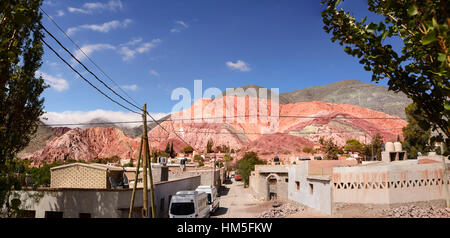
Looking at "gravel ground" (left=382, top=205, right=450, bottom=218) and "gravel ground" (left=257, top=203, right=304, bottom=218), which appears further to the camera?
"gravel ground" (left=257, top=203, right=304, bottom=218)

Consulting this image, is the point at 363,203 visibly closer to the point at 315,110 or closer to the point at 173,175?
the point at 173,175

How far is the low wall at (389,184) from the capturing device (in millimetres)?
20953

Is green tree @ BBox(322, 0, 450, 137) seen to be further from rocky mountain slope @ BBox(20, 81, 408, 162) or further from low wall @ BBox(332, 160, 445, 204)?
rocky mountain slope @ BBox(20, 81, 408, 162)

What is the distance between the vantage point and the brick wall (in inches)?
808

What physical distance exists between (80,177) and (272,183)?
27.6 m

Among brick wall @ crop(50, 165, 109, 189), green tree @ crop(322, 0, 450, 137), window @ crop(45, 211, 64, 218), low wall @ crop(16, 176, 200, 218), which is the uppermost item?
green tree @ crop(322, 0, 450, 137)

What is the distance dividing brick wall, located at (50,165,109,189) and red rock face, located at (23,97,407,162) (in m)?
87.4

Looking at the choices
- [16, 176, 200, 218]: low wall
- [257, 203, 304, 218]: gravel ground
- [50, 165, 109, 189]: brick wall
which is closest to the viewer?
[16, 176, 200, 218]: low wall

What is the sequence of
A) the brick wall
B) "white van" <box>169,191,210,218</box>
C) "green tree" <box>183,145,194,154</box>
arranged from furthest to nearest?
1. "green tree" <box>183,145,194,154</box>
2. "white van" <box>169,191,210,218</box>
3. the brick wall

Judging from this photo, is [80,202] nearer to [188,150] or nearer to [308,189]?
[308,189]

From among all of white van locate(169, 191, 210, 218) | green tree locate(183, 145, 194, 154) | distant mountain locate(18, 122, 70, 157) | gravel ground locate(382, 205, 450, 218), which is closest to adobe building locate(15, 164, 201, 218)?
white van locate(169, 191, 210, 218)

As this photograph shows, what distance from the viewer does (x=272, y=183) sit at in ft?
136

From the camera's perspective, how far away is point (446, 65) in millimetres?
2279

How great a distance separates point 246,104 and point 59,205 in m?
169
